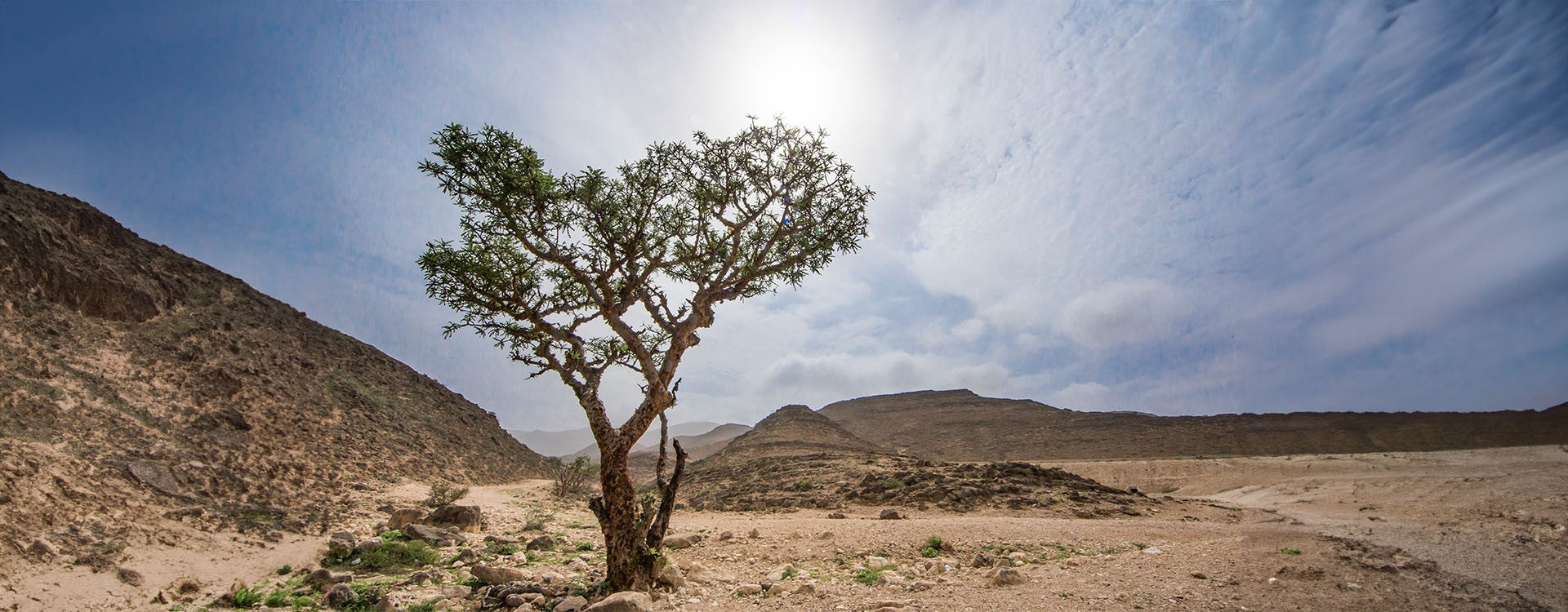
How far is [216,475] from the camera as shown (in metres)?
17.5

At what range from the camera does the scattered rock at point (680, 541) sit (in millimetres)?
13031

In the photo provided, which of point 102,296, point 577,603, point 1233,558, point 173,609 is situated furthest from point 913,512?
point 102,296

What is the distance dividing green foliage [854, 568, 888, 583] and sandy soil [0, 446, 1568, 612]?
116 mm

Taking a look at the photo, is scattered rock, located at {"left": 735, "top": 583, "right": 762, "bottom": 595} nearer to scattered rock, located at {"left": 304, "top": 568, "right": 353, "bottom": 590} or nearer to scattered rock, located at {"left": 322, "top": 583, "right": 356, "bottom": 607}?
scattered rock, located at {"left": 322, "top": 583, "right": 356, "bottom": 607}

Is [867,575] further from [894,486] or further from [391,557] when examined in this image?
[894,486]

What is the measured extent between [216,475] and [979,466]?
29327 millimetres

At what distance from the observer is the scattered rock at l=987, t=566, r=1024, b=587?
8570 millimetres

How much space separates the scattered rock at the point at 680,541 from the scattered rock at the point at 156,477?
43.8 ft

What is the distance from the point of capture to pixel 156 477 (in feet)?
50.7

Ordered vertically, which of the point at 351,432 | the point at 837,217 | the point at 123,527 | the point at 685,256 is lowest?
the point at 123,527

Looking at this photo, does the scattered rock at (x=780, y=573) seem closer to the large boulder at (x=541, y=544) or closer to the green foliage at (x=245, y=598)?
the large boulder at (x=541, y=544)

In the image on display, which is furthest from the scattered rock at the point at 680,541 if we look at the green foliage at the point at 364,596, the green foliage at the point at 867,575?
the green foliage at the point at 364,596

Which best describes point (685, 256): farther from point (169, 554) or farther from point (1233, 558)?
point (169, 554)

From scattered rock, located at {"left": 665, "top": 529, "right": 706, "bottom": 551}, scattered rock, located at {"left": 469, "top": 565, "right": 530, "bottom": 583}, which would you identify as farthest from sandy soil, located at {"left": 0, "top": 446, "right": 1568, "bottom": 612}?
scattered rock, located at {"left": 469, "top": 565, "right": 530, "bottom": 583}
